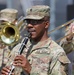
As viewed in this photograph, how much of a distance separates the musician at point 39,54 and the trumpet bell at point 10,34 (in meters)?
0.58

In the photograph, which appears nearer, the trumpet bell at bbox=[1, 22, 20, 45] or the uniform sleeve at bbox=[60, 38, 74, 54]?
the trumpet bell at bbox=[1, 22, 20, 45]

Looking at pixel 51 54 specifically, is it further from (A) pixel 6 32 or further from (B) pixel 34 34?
(A) pixel 6 32

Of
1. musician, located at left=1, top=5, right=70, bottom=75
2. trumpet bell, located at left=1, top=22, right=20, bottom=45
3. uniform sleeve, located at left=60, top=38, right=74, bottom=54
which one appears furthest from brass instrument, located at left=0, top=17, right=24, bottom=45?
uniform sleeve, located at left=60, top=38, right=74, bottom=54

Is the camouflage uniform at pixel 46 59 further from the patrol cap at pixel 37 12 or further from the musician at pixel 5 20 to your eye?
the musician at pixel 5 20

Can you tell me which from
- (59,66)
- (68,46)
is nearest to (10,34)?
(68,46)

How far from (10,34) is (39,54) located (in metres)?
0.91

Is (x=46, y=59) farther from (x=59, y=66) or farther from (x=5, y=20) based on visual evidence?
(x=5, y=20)

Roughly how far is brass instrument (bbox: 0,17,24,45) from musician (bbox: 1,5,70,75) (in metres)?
0.58

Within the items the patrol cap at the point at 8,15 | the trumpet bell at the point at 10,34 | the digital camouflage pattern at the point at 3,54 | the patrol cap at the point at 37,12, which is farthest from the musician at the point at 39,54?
the patrol cap at the point at 8,15

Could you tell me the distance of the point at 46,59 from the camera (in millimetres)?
6910

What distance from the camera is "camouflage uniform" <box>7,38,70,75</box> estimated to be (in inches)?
270

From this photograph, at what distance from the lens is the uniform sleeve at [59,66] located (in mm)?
6824

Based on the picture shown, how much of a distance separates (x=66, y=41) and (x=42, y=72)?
60.7 inches

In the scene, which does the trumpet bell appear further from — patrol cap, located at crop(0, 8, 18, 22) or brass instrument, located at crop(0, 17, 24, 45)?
patrol cap, located at crop(0, 8, 18, 22)
